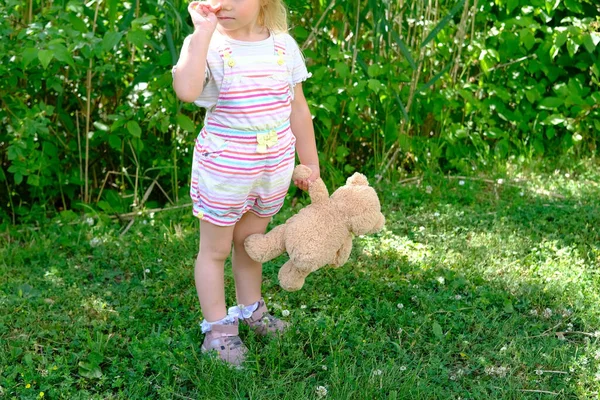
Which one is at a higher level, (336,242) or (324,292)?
(336,242)

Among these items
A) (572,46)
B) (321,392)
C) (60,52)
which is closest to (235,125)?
(321,392)

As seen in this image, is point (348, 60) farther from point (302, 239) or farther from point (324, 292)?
point (302, 239)

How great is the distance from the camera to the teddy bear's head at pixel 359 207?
2.52 metres

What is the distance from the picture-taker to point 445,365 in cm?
269

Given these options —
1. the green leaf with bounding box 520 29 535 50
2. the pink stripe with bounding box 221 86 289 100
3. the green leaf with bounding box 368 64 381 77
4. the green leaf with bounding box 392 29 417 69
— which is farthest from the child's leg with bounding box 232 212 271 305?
the green leaf with bounding box 520 29 535 50

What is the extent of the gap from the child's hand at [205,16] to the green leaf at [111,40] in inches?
47.1

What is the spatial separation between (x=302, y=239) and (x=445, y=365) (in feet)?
2.31

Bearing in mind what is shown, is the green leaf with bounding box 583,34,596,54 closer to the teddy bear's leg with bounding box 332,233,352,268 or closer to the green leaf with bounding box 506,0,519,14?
the green leaf with bounding box 506,0,519,14

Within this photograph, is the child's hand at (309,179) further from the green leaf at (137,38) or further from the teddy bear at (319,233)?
the green leaf at (137,38)

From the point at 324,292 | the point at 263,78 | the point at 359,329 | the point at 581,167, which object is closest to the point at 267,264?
the point at 324,292

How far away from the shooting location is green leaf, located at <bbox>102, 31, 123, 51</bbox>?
11.2 feet

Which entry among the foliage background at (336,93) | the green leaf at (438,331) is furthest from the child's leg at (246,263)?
the foliage background at (336,93)

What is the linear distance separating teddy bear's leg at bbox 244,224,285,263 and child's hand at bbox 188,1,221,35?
0.70 meters

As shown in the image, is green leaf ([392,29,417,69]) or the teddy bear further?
green leaf ([392,29,417,69])
